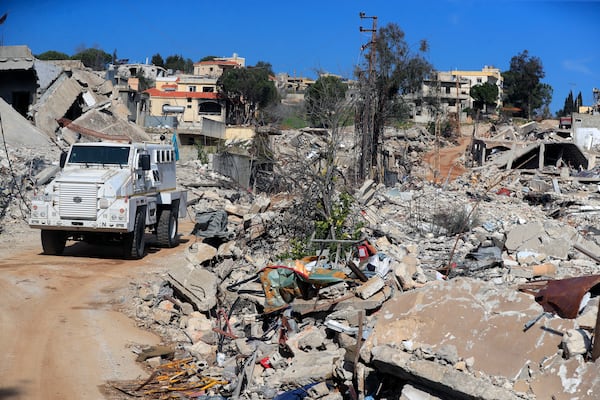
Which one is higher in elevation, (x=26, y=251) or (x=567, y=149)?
(x=567, y=149)

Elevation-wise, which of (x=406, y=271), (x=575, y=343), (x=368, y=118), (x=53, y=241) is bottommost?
(x=53, y=241)

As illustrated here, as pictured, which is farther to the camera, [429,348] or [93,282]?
[93,282]

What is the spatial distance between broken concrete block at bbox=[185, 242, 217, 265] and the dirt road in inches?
38.5

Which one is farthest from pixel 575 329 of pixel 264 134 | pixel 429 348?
pixel 264 134

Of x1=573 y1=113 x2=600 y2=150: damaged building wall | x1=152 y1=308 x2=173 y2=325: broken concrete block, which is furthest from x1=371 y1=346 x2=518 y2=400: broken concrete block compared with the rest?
x1=573 y1=113 x2=600 y2=150: damaged building wall

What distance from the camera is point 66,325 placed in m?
8.71

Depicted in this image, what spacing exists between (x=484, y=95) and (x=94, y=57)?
44274mm

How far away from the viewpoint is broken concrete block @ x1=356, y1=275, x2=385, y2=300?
8.20 m

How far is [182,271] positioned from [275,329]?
2350mm

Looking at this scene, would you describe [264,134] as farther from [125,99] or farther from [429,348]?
[429,348]

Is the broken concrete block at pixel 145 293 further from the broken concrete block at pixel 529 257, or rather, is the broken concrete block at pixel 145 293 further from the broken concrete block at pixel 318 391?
the broken concrete block at pixel 529 257

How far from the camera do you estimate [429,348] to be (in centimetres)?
622

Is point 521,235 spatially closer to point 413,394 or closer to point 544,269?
point 544,269

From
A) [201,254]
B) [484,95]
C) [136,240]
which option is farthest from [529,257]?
[484,95]
